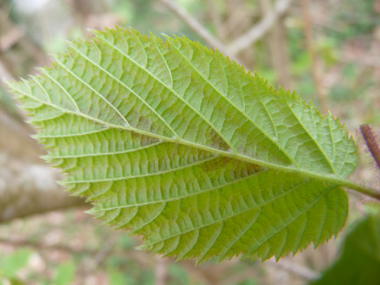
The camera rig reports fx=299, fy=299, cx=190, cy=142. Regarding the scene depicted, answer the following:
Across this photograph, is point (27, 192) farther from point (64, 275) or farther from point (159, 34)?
point (159, 34)

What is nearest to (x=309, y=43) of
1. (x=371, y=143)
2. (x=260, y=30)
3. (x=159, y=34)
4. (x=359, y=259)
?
(x=260, y=30)

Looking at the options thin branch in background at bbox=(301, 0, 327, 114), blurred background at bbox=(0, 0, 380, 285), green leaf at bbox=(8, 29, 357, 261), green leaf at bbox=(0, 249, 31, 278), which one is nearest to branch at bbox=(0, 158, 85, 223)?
blurred background at bbox=(0, 0, 380, 285)

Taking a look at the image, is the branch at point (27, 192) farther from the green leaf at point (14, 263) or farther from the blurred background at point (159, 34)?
the green leaf at point (14, 263)

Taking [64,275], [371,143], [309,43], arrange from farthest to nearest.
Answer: [309,43]
[64,275]
[371,143]

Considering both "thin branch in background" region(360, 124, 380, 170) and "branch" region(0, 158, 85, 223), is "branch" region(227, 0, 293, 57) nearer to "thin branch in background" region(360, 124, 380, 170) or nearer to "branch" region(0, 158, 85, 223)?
"branch" region(0, 158, 85, 223)

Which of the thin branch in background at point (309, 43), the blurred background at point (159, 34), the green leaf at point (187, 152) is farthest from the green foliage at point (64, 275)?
the thin branch in background at point (309, 43)

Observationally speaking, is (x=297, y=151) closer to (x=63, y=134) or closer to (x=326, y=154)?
(x=326, y=154)
